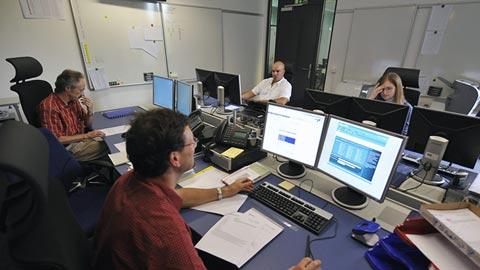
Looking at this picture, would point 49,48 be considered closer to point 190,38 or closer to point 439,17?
point 190,38

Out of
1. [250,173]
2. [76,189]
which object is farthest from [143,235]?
[76,189]

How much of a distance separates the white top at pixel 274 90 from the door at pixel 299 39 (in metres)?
0.85

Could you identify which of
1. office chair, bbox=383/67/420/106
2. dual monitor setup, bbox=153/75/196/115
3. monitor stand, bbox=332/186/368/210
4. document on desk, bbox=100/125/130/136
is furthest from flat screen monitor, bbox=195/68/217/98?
office chair, bbox=383/67/420/106

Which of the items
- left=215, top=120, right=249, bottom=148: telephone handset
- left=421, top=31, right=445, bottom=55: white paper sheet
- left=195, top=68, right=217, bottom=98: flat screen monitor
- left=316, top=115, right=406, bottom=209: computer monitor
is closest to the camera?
left=316, top=115, right=406, bottom=209: computer monitor

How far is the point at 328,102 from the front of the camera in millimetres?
1903

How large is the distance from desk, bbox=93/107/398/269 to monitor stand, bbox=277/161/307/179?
21 cm

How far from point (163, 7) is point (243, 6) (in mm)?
1621

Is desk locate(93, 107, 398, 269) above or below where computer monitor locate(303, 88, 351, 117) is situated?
below

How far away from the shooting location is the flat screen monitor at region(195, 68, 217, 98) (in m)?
2.88

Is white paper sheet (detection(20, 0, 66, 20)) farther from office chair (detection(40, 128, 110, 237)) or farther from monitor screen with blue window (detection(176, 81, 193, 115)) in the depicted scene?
office chair (detection(40, 128, 110, 237))

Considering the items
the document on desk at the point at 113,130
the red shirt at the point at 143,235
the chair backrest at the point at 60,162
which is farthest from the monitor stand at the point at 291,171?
the document on desk at the point at 113,130

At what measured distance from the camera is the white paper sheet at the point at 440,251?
792 millimetres

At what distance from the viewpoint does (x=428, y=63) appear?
3344 mm

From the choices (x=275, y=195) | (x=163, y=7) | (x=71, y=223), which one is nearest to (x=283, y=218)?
(x=275, y=195)
